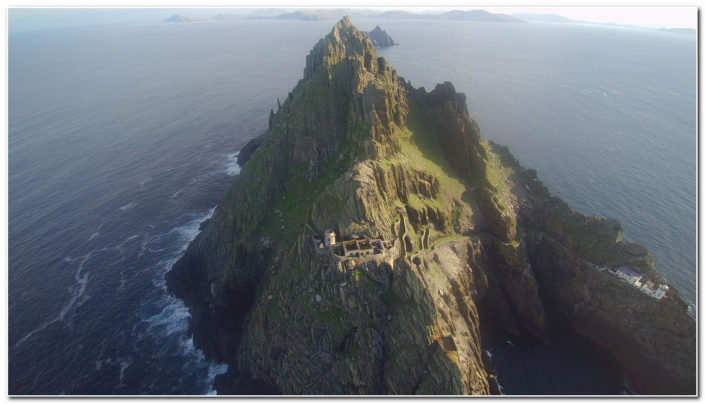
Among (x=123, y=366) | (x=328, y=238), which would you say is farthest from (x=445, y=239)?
(x=123, y=366)

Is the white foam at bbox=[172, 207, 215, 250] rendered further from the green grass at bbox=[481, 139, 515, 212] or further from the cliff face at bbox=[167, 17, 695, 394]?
the green grass at bbox=[481, 139, 515, 212]

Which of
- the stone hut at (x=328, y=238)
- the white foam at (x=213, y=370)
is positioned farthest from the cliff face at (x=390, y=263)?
the stone hut at (x=328, y=238)

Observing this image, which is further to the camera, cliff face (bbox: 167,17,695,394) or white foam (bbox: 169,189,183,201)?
white foam (bbox: 169,189,183,201)

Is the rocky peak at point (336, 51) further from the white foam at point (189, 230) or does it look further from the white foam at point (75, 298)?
the white foam at point (75, 298)

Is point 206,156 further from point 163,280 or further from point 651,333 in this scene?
point 651,333

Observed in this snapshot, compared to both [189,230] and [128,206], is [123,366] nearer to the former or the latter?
[189,230]

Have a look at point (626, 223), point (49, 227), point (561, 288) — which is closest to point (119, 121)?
point (49, 227)

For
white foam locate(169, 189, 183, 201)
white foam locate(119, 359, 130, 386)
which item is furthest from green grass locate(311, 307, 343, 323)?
white foam locate(169, 189, 183, 201)
